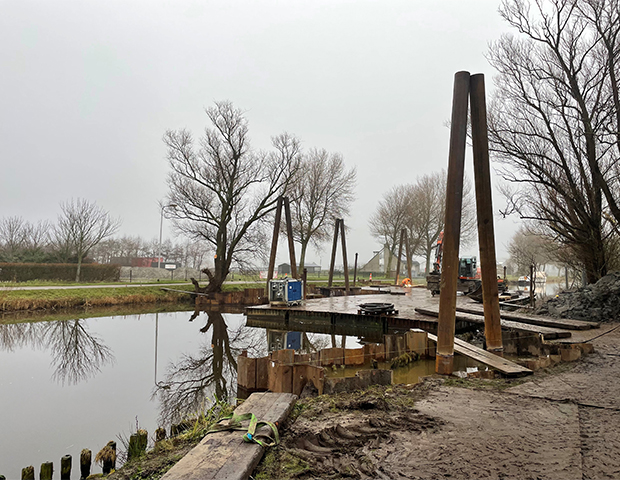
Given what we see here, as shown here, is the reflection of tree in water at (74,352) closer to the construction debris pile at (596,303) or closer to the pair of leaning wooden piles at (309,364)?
the pair of leaning wooden piles at (309,364)

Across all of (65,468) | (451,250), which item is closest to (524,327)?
(451,250)

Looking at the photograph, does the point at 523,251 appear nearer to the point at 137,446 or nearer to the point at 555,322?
the point at 555,322

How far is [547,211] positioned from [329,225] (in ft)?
80.4

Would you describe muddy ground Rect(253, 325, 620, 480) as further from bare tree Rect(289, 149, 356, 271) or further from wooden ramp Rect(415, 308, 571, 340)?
bare tree Rect(289, 149, 356, 271)

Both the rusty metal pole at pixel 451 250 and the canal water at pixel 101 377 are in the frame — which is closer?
the canal water at pixel 101 377

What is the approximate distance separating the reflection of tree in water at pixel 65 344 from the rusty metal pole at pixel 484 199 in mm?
8605

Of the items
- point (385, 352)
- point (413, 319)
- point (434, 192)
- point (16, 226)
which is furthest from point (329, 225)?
point (16, 226)

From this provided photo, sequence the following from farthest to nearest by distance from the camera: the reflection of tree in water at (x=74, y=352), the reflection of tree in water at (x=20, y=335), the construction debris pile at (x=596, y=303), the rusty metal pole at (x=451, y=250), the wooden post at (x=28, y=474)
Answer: the reflection of tree in water at (x=20, y=335) < the construction debris pile at (x=596, y=303) < the reflection of tree in water at (x=74, y=352) < the rusty metal pole at (x=451, y=250) < the wooden post at (x=28, y=474)

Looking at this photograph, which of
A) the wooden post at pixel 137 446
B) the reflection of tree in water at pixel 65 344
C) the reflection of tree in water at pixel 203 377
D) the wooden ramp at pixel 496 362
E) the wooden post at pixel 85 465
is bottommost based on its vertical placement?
the reflection of tree in water at pixel 203 377

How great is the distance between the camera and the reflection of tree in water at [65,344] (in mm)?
9026

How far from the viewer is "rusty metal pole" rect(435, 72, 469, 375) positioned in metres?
6.12

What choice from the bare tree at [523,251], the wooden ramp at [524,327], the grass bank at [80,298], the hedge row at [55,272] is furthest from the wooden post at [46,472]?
the bare tree at [523,251]

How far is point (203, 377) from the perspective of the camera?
28.3 ft

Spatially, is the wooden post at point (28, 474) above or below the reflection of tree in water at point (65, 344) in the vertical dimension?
above
